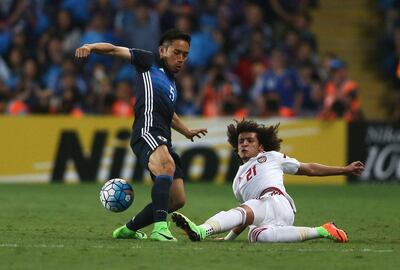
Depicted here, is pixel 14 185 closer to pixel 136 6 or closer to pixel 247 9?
pixel 136 6

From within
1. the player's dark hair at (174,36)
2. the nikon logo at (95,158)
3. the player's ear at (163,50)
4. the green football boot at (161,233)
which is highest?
the player's dark hair at (174,36)

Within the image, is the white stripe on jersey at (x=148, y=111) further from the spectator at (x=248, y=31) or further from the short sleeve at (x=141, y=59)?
the spectator at (x=248, y=31)

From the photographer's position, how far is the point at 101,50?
8.43 meters

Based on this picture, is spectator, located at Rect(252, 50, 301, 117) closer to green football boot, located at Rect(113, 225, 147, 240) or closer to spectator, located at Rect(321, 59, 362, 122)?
spectator, located at Rect(321, 59, 362, 122)

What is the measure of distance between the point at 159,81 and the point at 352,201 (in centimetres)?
635

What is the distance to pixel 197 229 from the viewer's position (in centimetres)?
837

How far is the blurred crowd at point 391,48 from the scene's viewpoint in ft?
68.1

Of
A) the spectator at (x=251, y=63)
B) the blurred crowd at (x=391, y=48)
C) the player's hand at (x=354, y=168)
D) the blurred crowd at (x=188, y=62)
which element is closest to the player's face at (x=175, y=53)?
the player's hand at (x=354, y=168)

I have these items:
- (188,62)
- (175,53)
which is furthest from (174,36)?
(188,62)

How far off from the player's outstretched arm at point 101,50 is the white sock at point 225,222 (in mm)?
1501

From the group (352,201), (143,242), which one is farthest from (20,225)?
(352,201)

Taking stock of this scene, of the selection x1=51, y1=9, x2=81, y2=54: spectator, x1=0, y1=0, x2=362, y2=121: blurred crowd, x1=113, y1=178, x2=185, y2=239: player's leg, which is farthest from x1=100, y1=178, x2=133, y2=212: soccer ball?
x1=51, y1=9, x2=81, y2=54: spectator

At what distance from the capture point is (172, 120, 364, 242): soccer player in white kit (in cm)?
845

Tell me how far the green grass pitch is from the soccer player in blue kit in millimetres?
249
